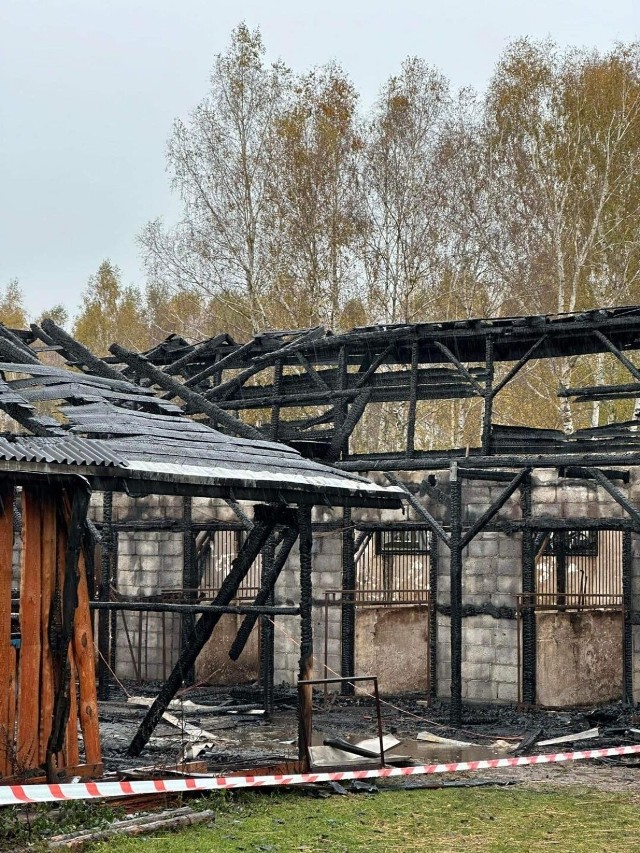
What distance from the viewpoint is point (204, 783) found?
9516mm

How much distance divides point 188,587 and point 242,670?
1.66 m

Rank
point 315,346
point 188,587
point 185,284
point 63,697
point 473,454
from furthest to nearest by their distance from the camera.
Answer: point 185,284, point 188,587, point 315,346, point 473,454, point 63,697

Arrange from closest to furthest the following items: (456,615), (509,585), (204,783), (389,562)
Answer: (204,783), (456,615), (509,585), (389,562)

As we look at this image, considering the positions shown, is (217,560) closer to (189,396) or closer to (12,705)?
(189,396)

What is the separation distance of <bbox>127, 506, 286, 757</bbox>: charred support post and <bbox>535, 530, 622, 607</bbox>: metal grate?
6812 millimetres

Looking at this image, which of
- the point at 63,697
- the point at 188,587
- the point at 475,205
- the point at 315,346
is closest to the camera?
the point at 63,697

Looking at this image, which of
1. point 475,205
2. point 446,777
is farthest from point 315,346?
point 475,205

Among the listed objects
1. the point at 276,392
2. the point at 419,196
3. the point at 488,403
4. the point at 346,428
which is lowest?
the point at 346,428

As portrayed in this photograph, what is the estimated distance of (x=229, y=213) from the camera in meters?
31.8

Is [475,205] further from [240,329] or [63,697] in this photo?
[63,697]

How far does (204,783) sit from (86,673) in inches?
54.3

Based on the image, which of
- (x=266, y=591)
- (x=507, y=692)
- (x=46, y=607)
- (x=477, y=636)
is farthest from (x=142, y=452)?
(x=507, y=692)

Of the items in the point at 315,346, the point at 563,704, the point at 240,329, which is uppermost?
the point at 240,329

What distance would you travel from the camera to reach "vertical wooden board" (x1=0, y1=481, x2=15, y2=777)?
9391 mm
